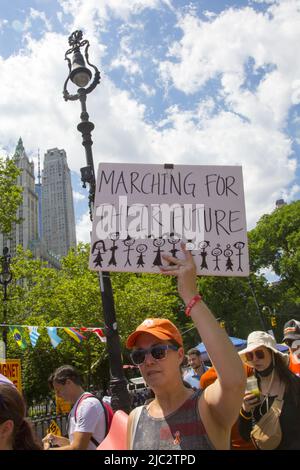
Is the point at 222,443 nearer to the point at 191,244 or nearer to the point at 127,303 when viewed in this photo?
the point at 191,244

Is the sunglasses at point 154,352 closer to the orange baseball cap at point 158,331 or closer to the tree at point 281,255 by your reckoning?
the orange baseball cap at point 158,331

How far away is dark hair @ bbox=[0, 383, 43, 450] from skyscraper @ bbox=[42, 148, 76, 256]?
153 m

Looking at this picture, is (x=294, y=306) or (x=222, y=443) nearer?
(x=222, y=443)

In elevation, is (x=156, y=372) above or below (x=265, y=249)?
below

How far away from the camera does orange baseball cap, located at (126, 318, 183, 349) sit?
213cm

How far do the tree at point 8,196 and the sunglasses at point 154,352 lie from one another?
546 inches

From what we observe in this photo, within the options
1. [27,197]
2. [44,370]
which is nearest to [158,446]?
[44,370]

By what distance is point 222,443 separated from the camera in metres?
1.75

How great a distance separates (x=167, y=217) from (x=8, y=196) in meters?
13.3

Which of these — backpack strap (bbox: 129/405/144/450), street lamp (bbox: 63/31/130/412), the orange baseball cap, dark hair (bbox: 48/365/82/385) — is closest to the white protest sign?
the orange baseball cap

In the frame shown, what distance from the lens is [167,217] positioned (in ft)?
10.1

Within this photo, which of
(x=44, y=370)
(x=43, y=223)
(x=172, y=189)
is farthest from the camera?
(x=43, y=223)

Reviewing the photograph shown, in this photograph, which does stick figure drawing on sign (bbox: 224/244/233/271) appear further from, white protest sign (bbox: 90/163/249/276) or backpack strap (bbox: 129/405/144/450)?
backpack strap (bbox: 129/405/144/450)
